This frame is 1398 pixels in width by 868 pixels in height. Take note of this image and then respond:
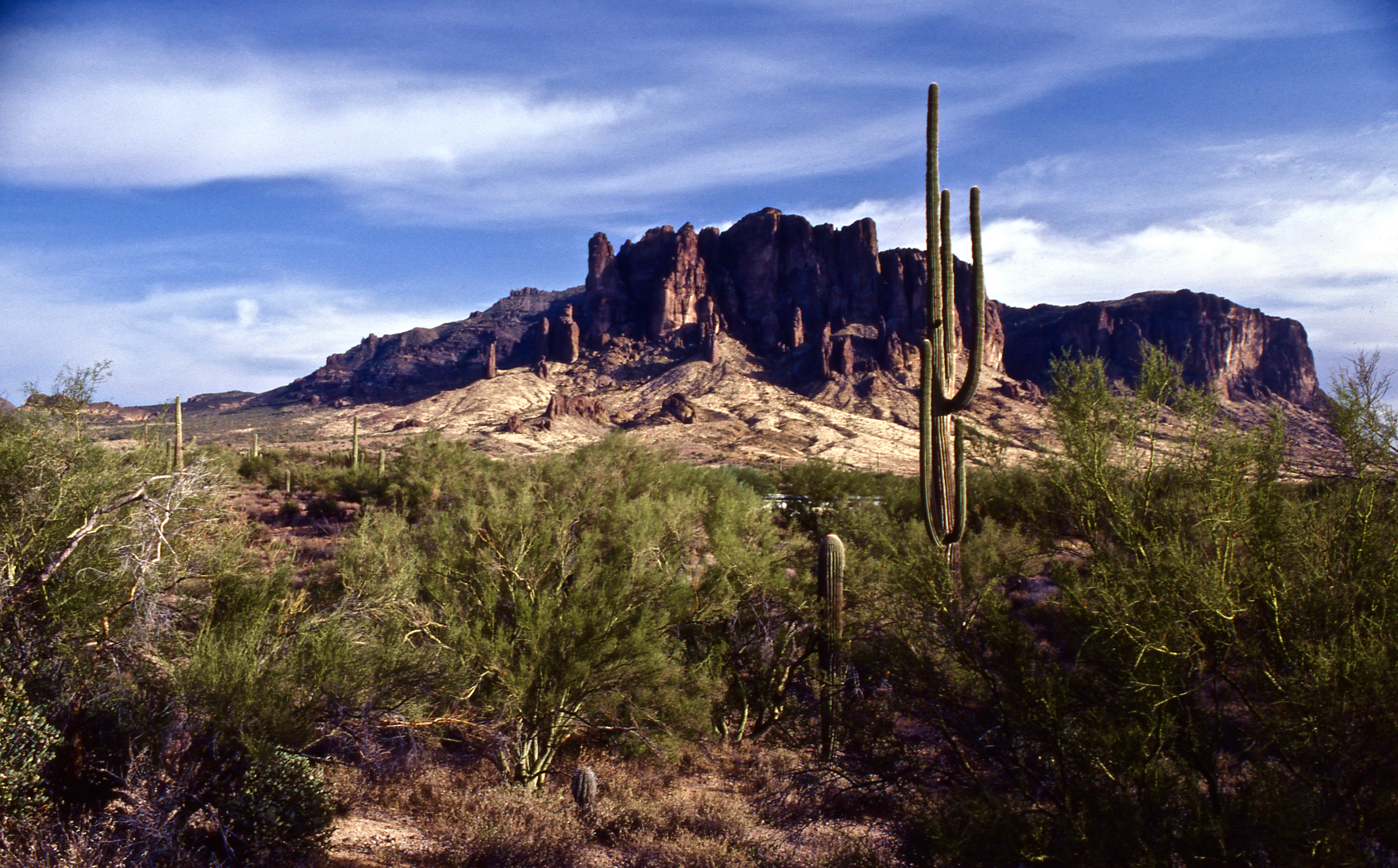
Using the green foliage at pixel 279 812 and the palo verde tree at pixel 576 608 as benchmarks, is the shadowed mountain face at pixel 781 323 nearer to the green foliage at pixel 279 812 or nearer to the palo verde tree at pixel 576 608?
the palo verde tree at pixel 576 608

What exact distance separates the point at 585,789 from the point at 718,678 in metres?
2.38

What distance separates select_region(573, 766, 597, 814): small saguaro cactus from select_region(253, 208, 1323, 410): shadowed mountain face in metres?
82.0

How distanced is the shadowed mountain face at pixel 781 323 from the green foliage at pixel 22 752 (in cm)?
8481

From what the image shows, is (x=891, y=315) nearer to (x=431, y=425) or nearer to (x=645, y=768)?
(x=431, y=425)

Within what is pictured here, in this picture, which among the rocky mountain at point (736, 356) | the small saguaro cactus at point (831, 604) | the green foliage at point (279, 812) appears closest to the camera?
the green foliage at point (279, 812)

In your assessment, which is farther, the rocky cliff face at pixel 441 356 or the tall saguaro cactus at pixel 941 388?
the rocky cliff face at pixel 441 356

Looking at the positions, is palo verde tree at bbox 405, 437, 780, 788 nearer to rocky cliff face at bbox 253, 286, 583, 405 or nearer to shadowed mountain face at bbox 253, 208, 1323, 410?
shadowed mountain face at bbox 253, 208, 1323, 410

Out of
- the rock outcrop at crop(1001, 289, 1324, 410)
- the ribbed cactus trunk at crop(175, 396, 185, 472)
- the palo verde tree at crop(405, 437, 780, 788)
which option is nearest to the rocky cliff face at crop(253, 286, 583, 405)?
the rock outcrop at crop(1001, 289, 1324, 410)

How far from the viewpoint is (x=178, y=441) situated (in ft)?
44.4

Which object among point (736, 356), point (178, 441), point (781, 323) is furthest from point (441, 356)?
point (178, 441)

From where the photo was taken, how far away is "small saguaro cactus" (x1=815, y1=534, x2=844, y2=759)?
302 inches

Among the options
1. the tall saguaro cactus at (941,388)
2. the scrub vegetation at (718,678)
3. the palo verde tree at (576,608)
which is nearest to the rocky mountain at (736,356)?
the palo verde tree at (576,608)

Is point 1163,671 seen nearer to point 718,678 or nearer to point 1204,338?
point 718,678

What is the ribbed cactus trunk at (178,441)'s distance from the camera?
1080 centimetres
